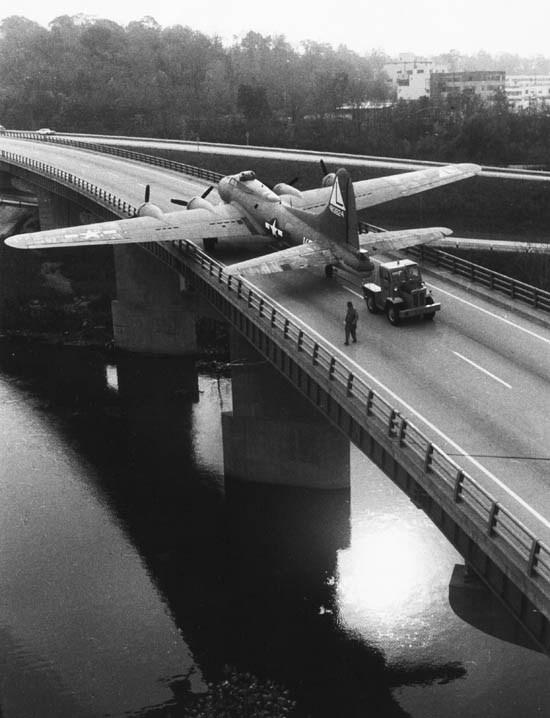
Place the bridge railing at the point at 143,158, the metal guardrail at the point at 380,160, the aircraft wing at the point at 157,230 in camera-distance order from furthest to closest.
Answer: the metal guardrail at the point at 380,160, the bridge railing at the point at 143,158, the aircraft wing at the point at 157,230

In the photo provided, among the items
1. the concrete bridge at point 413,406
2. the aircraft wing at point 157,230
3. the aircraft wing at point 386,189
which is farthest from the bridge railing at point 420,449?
the aircraft wing at point 386,189

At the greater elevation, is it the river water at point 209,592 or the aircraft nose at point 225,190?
the aircraft nose at point 225,190

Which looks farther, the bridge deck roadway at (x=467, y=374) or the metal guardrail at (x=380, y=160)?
the metal guardrail at (x=380, y=160)

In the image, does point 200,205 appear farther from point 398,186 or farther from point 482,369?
point 482,369

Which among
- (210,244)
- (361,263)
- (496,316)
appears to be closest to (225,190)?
(210,244)

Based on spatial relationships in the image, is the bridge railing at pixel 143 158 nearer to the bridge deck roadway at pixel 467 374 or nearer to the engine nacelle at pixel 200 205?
the engine nacelle at pixel 200 205

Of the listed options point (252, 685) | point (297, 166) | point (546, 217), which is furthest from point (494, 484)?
point (297, 166)

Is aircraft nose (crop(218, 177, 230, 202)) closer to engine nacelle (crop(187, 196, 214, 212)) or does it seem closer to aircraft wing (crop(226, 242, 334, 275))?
engine nacelle (crop(187, 196, 214, 212))

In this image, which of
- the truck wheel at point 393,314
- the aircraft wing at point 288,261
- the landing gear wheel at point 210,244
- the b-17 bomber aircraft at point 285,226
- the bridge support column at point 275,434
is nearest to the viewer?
the truck wheel at point 393,314

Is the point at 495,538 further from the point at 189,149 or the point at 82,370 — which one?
the point at 189,149
